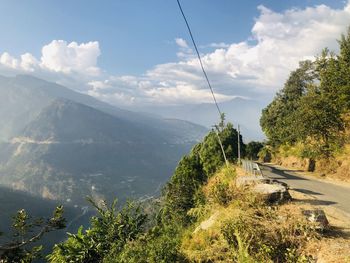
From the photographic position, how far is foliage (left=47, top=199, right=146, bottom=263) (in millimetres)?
14469

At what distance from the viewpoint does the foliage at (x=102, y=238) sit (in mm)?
14469

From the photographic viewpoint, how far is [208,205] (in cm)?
1399

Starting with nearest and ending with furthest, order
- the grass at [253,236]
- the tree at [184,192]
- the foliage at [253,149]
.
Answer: the grass at [253,236] < the tree at [184,192] < the foliage at [253,149]

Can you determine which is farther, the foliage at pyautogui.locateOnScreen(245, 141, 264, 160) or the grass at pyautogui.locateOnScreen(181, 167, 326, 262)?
the foliage at pyautogui.locateOnScreen(245, 141, 264, 160)

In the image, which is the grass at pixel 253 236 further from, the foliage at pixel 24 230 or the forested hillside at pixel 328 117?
the forested hillside at pixel 328 117

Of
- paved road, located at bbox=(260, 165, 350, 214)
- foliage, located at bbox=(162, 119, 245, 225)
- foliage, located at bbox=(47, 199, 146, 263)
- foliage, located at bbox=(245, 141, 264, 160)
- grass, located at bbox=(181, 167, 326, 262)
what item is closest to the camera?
grass, located at bbox=(181, 167, 326, 262)

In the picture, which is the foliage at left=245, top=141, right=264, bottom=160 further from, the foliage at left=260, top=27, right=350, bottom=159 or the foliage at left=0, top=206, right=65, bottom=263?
the foliage at left=0, top=206, right=65, bottom=263

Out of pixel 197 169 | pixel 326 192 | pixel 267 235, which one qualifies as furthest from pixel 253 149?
pixel 267 235

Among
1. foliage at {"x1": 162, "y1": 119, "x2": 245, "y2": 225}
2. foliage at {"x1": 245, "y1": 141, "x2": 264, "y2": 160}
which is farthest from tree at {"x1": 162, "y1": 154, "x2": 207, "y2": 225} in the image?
foliage at {"x1": 245, "y1": 141, "x2": 264, "y2": 160}

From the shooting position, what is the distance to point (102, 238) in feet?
51.0

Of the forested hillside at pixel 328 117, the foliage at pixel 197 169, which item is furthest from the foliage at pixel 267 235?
the forested hillside at pixel 328 117

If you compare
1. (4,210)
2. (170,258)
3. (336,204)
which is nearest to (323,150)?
(336,204)

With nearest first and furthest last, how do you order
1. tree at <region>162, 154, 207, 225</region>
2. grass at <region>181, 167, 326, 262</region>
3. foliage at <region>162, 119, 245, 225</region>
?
grass at <region>181, 167, 326, 262</region>
tree at <region>162, 154, 207, 225</region>
foliage at <region>162, 119, 245, 225</region>

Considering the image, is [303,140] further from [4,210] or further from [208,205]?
[4,210]
